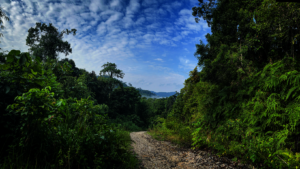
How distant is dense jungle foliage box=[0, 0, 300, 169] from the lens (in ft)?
8.30

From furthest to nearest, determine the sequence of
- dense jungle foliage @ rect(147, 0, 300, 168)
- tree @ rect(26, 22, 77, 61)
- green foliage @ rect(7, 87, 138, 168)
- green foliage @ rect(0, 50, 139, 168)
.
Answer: tree @ rect(26, 22, 77, 61), dense jungle foliage @ rect(147, 0, 300, 168), green foliage @ rect(7, 87, 138, 168), green foliage @ rect(0, 50, 139, 168)

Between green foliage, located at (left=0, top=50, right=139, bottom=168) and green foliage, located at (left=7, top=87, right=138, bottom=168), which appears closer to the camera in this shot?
green foliage, located at (left=0, top=50, right=139, bottom=168)

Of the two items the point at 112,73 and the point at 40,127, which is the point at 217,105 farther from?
the point at 112,73

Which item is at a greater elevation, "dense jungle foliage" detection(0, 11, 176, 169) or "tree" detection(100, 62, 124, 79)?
"tree" detection(100, 62, 124, 79)

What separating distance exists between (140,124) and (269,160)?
3351 cm

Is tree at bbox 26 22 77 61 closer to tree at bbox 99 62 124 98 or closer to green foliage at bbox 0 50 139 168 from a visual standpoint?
tree at bbox 99 62 124 98

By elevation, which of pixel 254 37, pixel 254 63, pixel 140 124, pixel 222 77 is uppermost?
pixel 254 37

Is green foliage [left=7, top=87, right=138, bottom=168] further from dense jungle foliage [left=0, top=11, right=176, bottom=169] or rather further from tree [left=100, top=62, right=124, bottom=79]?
tree [left=100, top=62, right=124, bottom=79]

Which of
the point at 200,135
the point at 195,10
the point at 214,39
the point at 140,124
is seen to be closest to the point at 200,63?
the point at 214,39

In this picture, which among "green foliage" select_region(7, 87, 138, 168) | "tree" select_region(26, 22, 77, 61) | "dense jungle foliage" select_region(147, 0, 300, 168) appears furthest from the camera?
"tree" select_region(26, 22, 77, 61)

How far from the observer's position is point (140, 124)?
35.6 metres

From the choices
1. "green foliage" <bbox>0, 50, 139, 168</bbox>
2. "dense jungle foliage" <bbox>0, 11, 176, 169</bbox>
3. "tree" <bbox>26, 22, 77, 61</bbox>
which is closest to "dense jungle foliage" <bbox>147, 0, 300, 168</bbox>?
"dense jungle foliage" <bbox>0, 11, 176, 169</bbox>

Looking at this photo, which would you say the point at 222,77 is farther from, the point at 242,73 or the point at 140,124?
the point at 140,124

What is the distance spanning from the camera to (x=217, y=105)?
619 centimetres
